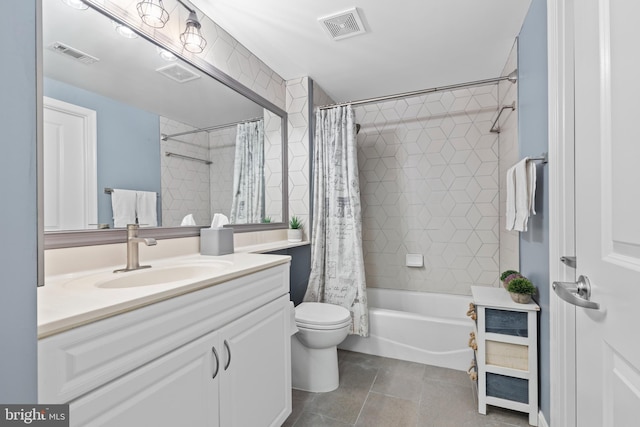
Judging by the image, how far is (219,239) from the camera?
1.48m

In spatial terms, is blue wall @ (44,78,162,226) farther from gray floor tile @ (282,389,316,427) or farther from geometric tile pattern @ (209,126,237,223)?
gray floor tile @ (282,389,316,427)

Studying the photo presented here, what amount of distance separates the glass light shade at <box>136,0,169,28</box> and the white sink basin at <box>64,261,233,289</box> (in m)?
1.13

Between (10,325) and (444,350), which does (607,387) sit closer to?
(10,325)

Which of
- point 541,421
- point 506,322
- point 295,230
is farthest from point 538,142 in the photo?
point 295,230

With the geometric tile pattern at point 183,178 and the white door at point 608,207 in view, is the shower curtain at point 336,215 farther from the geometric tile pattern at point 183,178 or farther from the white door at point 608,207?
the white door at point 608,207

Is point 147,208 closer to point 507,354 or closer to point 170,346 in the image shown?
point 170,346

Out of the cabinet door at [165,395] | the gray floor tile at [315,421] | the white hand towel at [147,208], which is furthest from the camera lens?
the gray floor tile at [315,421]

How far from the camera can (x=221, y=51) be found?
174 cm

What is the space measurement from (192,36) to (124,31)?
0.32 m

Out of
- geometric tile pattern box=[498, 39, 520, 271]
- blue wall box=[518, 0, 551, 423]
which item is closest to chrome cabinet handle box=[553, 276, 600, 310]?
blue wall box=[518, 0, 551, 423]

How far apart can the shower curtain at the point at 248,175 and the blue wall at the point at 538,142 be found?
172 centimetres

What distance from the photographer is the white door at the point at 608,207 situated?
0.54 metres

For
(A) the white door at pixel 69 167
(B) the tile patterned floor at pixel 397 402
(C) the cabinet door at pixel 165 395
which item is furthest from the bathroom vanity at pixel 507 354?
(A) the white door at pixel 69 167

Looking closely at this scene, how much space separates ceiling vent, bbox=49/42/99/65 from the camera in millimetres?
1007
